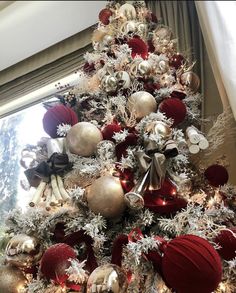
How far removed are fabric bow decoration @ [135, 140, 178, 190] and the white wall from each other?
116cm

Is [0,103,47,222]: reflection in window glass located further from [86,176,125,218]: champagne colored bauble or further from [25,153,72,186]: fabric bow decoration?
[86,176,125,218]: champagne colored bauble

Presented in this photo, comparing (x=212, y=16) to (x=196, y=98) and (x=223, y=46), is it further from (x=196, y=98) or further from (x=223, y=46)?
(x=196, y=98)

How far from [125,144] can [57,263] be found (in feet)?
1.05

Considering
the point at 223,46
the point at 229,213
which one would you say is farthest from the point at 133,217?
the point at 223,46

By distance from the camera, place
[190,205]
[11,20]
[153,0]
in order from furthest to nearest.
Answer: [11,20] → [153,0] → [190,205]

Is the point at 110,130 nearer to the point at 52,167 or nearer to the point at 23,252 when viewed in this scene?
the point at 52,167

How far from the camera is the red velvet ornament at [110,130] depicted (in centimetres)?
92

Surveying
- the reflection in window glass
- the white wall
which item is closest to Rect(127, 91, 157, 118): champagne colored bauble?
the reflection in window glass

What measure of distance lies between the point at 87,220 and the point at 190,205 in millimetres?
216

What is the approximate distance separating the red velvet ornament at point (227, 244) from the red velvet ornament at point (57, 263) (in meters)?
0.27

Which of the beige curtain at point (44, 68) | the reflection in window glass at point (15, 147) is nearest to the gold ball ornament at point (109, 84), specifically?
the reflection in window glass at point (15, 147)

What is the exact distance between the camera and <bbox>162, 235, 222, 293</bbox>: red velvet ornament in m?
0.58

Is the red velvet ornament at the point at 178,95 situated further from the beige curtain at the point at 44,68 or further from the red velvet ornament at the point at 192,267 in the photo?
the beige curtain at the point at 44,68

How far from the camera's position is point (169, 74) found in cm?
114
